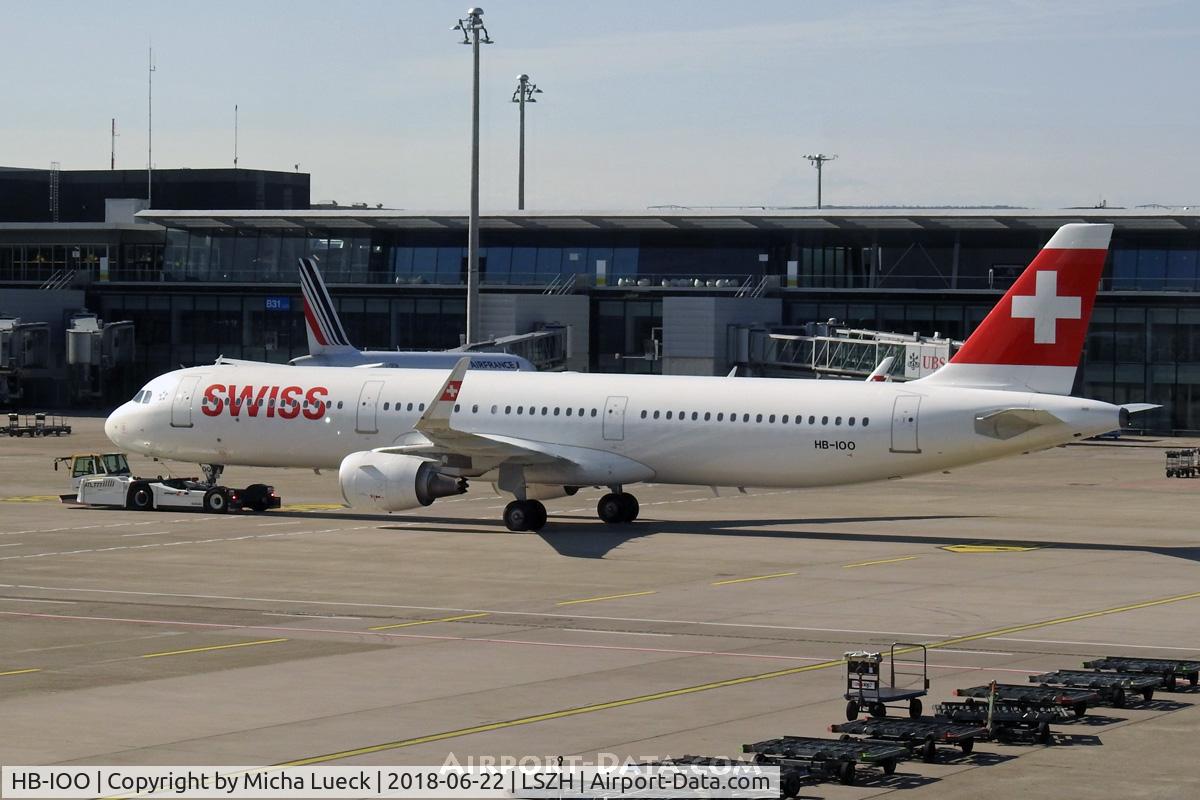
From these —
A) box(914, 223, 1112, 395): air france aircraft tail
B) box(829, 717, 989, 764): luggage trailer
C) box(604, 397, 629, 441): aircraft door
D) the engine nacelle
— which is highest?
box(914, 223, 1112, 395): air france aircraft tail

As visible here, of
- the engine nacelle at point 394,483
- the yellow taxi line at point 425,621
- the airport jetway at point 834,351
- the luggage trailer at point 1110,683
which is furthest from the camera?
the airport jetway at point 834,351

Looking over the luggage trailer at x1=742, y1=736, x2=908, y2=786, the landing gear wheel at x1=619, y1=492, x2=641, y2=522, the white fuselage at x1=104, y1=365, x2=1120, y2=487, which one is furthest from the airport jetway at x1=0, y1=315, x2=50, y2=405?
the luggage trailer at x1=742, y1=736, x2=908, y2=786

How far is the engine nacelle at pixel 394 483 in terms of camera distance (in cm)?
4550

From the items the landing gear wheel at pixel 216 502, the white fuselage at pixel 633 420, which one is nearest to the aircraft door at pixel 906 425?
the white fuselage at pixel 633 420

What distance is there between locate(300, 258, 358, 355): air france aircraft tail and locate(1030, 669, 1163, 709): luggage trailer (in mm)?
66505

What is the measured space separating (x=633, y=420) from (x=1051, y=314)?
11480 millimetres

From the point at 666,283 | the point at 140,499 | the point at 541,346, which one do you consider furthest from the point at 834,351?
the point at 140,499

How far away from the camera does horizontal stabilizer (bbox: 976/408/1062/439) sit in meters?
43.0

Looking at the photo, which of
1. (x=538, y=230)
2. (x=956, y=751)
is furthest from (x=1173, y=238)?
(x=956, y=751)

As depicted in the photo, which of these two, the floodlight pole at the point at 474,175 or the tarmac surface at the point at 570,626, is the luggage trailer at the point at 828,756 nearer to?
the tarmac surface at the point at 570,626

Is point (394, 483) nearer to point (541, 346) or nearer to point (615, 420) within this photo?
point (615, 420)

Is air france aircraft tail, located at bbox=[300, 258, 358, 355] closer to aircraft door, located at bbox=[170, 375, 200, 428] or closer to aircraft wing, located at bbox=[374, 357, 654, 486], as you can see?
aircraft door, located at bbox=[170, 375, 200, 428]

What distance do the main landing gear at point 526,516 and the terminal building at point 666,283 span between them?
44.7 metres

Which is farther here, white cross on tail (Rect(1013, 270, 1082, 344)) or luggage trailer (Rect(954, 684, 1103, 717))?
white cross on tail (Rect(1013, 270, 1082, 344))
